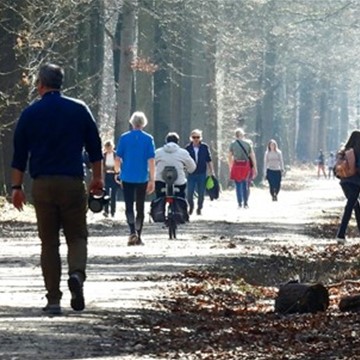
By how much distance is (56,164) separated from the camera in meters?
13.1

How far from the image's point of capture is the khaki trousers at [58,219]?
1310 centimetres

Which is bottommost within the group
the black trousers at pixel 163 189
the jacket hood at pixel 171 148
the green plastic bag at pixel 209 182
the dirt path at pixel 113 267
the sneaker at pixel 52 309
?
the dirt path at pixel 113 267

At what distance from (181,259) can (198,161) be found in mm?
13804

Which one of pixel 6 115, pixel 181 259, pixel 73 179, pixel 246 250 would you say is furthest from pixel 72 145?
pixel 6 115

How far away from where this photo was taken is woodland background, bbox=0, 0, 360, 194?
3578 centimetres

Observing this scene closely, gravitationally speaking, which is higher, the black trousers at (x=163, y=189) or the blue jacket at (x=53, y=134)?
the blue jacket at (x=53, y=134)

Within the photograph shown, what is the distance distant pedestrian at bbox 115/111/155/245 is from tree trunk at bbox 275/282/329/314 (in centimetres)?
980

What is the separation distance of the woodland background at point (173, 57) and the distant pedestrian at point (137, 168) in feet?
29.6

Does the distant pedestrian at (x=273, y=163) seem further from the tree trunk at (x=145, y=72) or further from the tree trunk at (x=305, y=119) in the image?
the tree trunk at (x=305, y=119)

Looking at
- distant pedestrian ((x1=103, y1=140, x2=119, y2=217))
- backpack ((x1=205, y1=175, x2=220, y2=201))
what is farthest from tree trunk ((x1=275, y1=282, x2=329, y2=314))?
backpack ((x1=205, y1=175, x2=220, y2=201))

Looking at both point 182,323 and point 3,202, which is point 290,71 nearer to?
point 3,202

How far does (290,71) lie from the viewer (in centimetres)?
10825

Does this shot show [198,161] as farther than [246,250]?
Yes

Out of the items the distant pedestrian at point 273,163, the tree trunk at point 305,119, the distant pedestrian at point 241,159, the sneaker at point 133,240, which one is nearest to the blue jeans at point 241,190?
the distant pedestrian at point 241,159
